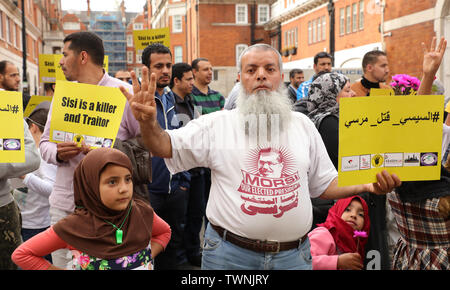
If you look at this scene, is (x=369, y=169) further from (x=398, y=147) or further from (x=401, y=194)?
(x=401, y=194)

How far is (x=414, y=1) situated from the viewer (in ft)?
70.9

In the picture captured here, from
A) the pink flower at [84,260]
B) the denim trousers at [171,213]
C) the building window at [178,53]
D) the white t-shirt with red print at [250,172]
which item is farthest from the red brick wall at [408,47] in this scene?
the building window at [178,53]

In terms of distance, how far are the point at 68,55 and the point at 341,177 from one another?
2148mm

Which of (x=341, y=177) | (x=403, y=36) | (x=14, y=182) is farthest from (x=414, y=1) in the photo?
(x=341, y=177)

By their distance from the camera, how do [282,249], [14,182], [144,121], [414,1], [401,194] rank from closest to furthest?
[144,121] < [282,249] < [401,194] < [14,182] < [414,1]

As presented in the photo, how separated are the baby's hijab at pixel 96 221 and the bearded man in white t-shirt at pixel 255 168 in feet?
1.30

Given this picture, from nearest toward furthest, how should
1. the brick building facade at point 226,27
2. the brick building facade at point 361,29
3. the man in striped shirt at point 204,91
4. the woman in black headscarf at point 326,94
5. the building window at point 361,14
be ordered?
the woman in black headscarf at point 326,94
the man in striped shirt at point 204,91
the brick building facade at point 361,29
the building window at point 361,14
the brick building facade at point 226,27

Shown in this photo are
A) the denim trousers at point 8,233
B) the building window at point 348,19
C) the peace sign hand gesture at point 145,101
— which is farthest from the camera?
the building window at point 348,19

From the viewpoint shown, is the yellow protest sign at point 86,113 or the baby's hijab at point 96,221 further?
the yellow protest sign at point 86,113

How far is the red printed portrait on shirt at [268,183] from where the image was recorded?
252 cm

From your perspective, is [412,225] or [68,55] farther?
[68,55]

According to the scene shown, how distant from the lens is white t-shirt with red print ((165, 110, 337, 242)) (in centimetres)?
252

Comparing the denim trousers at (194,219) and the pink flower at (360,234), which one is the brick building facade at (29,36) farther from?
the pink flower at (360,234)

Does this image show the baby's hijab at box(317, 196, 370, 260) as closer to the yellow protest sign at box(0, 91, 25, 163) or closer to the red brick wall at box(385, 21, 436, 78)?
the yellow protest sign at box(0, 91, 25, 163)
